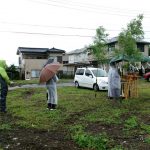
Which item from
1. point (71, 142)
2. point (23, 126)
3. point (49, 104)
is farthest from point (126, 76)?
point (71, 142)

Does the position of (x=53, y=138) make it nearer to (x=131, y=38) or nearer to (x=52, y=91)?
(x=52, y=91)

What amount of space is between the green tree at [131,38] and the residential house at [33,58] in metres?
41.0

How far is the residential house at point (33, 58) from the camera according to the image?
61.8m

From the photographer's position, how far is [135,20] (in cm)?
1956

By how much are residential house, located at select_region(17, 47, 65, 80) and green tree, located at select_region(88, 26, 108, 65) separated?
28.6 metres

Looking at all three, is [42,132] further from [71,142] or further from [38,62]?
[38,62]

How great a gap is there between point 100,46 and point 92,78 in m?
5.32

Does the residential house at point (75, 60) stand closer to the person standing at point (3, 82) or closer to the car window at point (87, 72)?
the car window at point (87, 72)

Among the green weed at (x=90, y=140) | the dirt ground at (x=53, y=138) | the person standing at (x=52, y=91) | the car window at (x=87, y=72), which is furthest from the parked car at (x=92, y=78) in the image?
the green weed at (x=90, y=140)

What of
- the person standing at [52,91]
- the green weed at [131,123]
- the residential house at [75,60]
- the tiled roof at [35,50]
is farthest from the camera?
the residential house at [75,60]

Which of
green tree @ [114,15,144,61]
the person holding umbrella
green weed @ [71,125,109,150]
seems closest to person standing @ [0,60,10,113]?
the person holding umbrella

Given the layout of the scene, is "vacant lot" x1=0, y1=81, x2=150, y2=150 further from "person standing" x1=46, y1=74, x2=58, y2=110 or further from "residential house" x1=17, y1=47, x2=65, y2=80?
"residential house" x1=17, y1=47, x2=65, y2=80

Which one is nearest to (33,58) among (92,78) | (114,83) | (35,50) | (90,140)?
(35,50)

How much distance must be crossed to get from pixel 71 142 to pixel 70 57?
70147 millimetres
